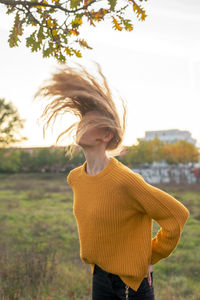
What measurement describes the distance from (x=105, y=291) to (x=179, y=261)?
566cm

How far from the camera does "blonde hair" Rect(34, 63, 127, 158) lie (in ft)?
6.20

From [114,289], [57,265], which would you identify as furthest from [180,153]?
[114,289]

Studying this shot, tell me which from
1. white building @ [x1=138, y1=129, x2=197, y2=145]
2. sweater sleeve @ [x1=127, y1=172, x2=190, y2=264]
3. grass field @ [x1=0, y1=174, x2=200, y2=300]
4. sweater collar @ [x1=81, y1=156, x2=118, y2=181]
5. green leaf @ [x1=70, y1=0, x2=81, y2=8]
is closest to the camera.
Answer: sweater sleeve @ [x1=127, y1=172, x2=190, y2=264]

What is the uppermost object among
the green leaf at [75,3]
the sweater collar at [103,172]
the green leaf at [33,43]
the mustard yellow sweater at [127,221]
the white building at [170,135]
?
the white building at [170,135]

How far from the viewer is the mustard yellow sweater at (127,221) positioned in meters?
1.76

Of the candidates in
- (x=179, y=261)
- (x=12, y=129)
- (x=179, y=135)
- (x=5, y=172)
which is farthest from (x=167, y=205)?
(x=179, y=135)

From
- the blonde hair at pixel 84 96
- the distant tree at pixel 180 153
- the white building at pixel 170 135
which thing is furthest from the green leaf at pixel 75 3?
the white building at pixel 170 135

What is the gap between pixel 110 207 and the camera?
1806 mm

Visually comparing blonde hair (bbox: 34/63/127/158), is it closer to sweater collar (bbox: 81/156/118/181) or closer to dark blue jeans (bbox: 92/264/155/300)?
sweater collar (bbox: 81/156/118/181)

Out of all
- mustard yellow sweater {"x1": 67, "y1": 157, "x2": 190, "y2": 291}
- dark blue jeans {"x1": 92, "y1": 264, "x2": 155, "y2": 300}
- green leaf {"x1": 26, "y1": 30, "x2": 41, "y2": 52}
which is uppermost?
green leaf {"x1": 26, "y1": 30, "x2": 41, "y2": 52}

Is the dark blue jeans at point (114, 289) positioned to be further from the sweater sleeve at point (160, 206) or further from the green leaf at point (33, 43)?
the green leaf at point (33, 43)

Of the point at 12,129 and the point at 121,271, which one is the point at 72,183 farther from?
the point at 12,129


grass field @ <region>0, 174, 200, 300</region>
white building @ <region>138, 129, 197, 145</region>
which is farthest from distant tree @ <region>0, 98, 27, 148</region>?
white building @ <region>138, 129, 197, 145</region>

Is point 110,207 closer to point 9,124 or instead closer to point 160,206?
point 160,206
